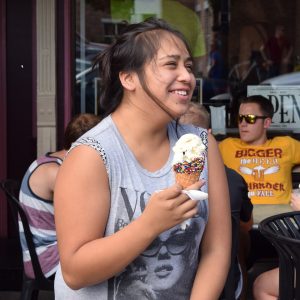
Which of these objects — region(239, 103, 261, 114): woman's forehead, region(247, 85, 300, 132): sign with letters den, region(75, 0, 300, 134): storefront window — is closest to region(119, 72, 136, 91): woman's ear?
region(239, 103, 261, 114): woman's forehead

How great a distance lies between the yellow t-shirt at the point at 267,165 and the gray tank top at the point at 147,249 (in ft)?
9.87

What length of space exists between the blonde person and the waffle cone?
0.09ft

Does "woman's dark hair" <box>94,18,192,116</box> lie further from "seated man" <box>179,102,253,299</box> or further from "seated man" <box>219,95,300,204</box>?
"seated man" <box>219,95,300,204</box>

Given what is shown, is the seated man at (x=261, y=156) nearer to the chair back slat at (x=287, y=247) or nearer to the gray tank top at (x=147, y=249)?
the chair back slat at (x=287, y=247)

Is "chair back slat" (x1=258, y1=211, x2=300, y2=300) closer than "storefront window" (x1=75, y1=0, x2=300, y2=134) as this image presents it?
Yes

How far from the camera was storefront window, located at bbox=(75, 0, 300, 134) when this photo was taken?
246 inches

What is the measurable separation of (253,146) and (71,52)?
1.80 m

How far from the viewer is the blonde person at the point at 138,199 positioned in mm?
1896

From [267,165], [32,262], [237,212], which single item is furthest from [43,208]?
[267,165]

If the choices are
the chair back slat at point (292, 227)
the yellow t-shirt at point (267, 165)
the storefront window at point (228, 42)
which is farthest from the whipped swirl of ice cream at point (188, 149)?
the storefront window at point (228, 42)

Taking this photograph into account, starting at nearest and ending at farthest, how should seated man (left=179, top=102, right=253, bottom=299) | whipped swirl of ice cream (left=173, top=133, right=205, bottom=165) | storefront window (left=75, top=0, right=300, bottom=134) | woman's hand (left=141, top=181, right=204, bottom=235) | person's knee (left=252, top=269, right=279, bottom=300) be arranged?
woman's hand (left=141, top=181, right=204, bottom=235) → whipped swirl of ice cream (left=173, top=133, right=205, bottom=165) → seated man (left=179, top=102, right=253, bottom=299) → person's knee (left=252, top=269, right=279, bottom=300) → storefront window (left=75, top=0, right=300, bottom=134)

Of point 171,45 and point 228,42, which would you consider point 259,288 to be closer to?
point 171,45

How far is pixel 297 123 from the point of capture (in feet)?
20.6

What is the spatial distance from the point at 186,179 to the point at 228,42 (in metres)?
4.69
